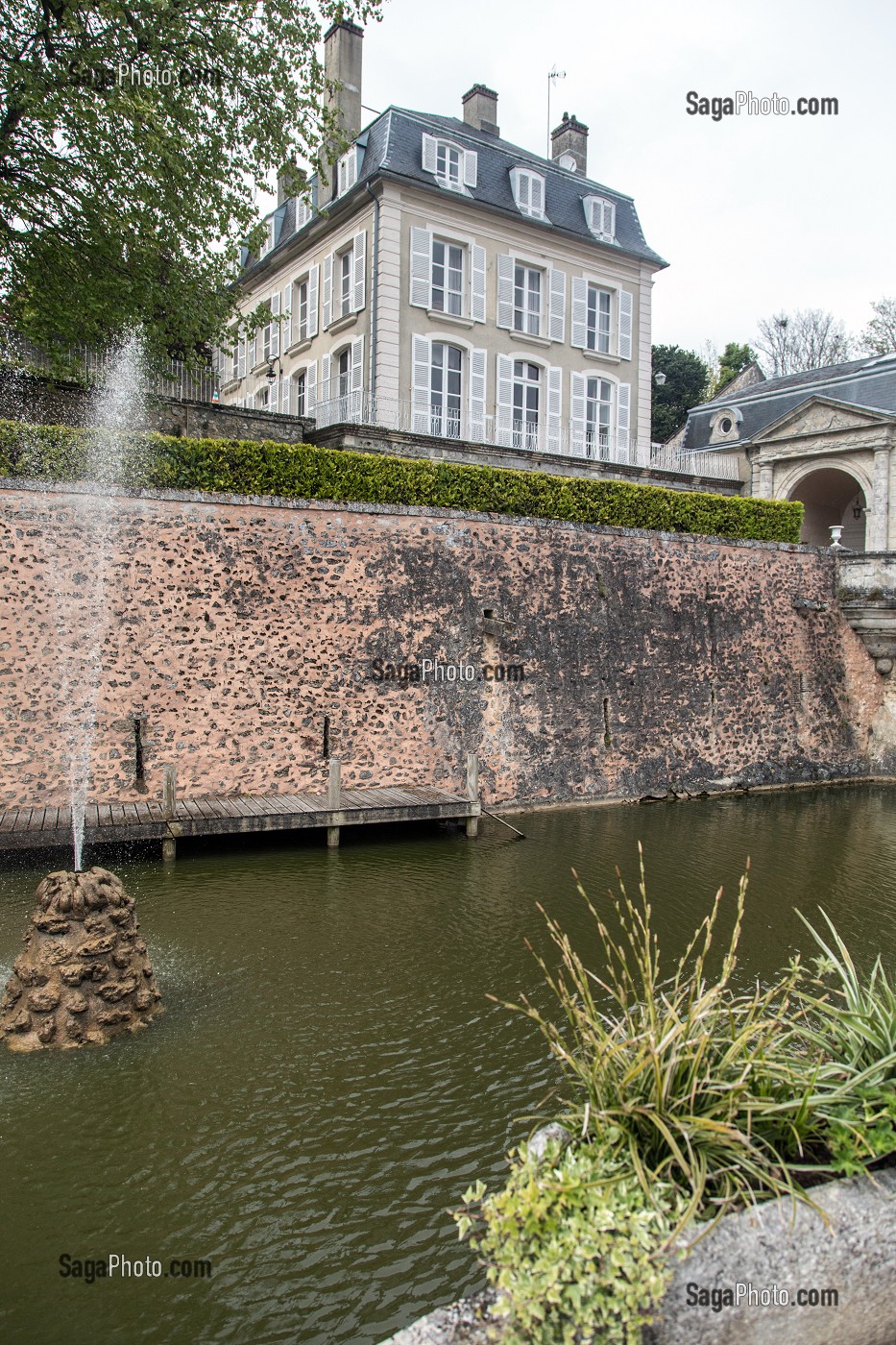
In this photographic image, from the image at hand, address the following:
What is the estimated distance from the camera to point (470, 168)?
22016 millimetres

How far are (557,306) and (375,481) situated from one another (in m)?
11.7

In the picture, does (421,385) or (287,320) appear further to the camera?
(287,320)

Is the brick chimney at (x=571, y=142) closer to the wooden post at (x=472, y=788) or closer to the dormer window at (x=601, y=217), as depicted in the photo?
the dormer window at (x=601, y=217)

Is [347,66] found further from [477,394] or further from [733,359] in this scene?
[733,359]

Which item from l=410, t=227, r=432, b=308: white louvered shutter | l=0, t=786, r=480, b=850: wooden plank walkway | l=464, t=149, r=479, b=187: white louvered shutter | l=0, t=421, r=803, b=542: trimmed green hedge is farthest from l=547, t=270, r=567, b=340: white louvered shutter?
l=0, t=786, r=480, b=850: wooden plank walkway

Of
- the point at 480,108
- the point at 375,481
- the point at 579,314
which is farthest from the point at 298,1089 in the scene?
the point at 480,108

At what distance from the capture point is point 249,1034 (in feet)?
21.4

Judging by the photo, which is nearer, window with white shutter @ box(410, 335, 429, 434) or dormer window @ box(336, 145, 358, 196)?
window with white shutter @ box(410, 335, 429, 434)

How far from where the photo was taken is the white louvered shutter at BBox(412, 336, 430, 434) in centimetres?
2097

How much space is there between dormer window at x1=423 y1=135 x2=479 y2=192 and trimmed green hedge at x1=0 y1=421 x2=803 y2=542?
30.8ft

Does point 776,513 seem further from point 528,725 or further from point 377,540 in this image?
point 377,540

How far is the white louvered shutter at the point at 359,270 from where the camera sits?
21.0 meters

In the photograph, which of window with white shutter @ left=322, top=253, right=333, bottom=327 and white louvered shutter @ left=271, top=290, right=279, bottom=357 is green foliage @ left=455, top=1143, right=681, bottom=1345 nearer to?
window with white shutter @ left=322, top=253, right=333, bottom=327

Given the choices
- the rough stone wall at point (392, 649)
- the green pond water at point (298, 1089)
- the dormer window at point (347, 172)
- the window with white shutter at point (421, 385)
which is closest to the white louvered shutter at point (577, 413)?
the window with white shutter at point (421, 385)
